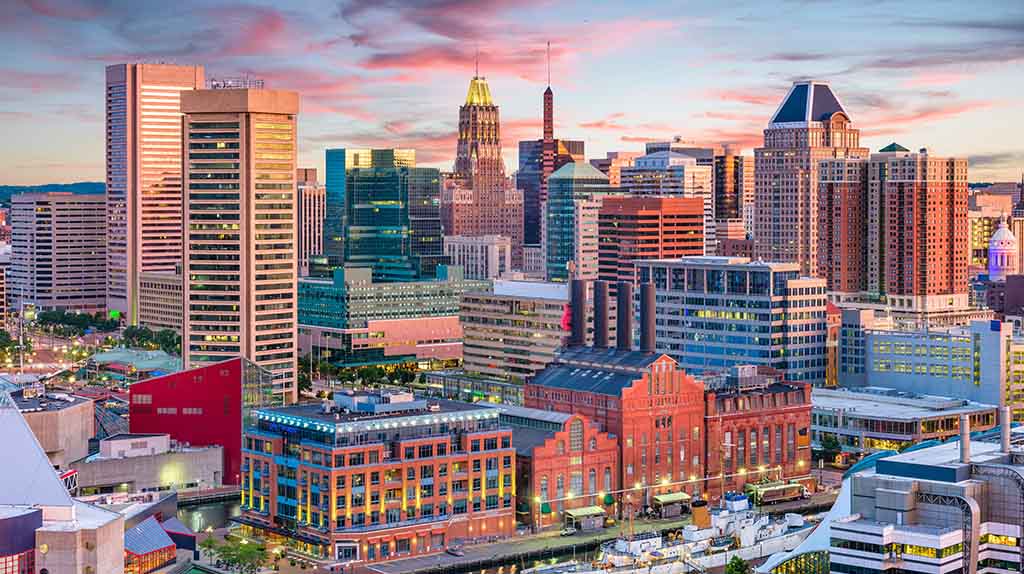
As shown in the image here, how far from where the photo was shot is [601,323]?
13325 centimetres

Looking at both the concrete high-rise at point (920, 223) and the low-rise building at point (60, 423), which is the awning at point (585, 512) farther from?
the concrete high-rise at point (920, 223)

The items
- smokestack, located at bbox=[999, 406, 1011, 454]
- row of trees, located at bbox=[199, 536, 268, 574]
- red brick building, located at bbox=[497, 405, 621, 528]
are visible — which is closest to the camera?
smokestack, located at bbox=[999, 406, 1011, 454]

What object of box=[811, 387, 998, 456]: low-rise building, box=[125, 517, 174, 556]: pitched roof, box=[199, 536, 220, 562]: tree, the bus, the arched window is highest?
the arched window

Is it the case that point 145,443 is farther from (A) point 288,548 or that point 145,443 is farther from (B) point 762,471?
(B) point 762,471

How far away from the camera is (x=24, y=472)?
81.5 metres

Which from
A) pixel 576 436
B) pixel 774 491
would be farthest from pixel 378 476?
pixel 774 491

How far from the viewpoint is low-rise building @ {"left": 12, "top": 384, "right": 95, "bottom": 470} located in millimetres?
113125

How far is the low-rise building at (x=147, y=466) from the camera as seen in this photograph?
112 metres

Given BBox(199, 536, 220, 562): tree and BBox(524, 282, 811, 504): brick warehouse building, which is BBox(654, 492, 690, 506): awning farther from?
BBox(199, 536, 220, 562): tree

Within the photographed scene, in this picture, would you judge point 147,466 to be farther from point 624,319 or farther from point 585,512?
point 624,319

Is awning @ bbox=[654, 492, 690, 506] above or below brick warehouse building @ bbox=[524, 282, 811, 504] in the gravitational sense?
below

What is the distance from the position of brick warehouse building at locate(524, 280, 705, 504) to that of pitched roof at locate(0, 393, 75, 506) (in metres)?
40.2

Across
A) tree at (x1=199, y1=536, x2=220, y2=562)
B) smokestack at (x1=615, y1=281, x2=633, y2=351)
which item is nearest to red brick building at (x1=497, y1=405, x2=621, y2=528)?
smokestack at (x1=615, y1=281, x2=633, y2=351)

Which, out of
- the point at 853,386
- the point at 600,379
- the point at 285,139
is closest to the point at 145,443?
the point at 600,379
